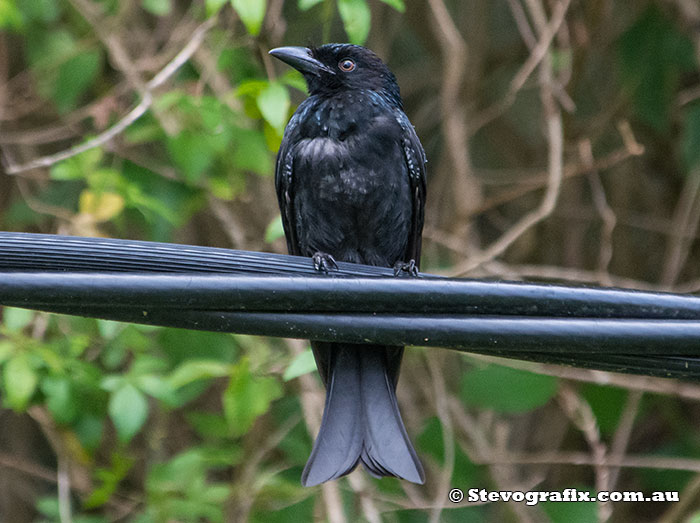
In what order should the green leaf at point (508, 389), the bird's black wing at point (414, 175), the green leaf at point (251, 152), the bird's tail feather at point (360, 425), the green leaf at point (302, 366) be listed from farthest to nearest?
the green leaf at point (508, 389)
the green leaf at point (251, 152)
the bird's black wing at point (414, 175)
the green leaf at point (302, 366)
the bird's tail feather at point (360, 425)

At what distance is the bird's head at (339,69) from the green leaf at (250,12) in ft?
1.34

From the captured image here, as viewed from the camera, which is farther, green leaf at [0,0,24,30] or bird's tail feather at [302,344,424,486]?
green leaf at [0,0,24,30]

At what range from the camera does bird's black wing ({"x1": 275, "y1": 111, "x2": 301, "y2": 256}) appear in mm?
2947

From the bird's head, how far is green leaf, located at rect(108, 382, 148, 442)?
1165 mm

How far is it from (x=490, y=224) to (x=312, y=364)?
3.07 metres

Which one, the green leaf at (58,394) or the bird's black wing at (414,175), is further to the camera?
the green leaf at (58,394)

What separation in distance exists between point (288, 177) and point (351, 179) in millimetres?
223

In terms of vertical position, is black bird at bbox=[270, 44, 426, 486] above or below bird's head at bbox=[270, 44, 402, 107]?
below

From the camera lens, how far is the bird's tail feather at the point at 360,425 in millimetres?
2219

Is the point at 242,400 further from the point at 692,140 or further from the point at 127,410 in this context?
the point at 692,140

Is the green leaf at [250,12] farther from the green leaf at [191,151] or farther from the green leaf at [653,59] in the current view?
the green leaf at [653,59]

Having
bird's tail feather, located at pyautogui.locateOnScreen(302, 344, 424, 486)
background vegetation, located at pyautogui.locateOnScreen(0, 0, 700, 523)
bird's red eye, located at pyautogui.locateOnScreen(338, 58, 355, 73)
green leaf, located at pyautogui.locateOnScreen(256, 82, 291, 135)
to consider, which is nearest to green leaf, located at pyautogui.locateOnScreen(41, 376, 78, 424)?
background vegetation, located at pyautogui.locateOnScreen(0, 0, 700, 523)

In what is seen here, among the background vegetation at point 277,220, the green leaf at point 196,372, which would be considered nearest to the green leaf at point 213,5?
the background vegetation at point 277,220

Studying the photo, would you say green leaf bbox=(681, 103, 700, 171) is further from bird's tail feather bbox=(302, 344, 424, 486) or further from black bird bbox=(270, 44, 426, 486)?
bird's tail feather bbox=(302, 344, 424, 486)
